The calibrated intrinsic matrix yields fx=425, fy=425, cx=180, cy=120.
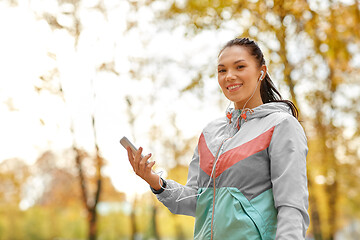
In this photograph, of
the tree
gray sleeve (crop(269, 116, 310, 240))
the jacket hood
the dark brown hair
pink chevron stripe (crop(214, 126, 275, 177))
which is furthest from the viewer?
the tree

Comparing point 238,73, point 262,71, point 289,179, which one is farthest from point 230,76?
point 289,179

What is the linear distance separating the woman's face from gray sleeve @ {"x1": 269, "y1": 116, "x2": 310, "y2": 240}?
11.3 inches

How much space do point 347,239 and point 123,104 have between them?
25181 mm

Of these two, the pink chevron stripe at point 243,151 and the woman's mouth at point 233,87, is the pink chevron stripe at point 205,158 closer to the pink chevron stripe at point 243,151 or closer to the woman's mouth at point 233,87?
the pink chevron stripe at point 243,151

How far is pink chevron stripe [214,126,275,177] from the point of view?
6.10ft

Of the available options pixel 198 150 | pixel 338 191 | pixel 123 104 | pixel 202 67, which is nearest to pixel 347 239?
pixel 338 191

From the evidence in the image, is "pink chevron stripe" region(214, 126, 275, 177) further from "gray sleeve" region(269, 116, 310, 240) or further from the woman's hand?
the woman's hand

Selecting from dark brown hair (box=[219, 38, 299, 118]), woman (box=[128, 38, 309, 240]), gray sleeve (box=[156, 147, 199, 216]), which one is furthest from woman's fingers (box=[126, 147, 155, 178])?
dark brown hair (box=[219, 38, 299, 118])

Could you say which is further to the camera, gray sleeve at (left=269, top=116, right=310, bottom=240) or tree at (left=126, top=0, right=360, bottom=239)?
tree at (left=126, top=0, right=360, bottom=239)

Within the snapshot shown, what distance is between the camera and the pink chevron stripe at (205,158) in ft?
6.64

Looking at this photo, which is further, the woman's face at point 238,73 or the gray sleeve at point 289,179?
the woman's face at point 238,73

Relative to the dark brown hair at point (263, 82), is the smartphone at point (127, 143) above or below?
below

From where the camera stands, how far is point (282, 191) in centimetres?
174

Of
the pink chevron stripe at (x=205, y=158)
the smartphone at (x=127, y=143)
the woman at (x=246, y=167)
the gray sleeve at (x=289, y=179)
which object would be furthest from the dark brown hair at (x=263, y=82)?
the smartphone at (x=127, y=143)
